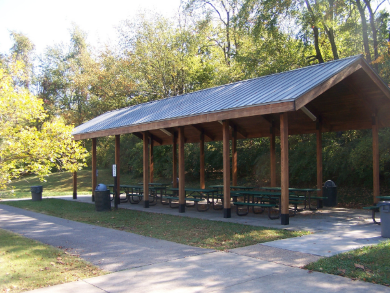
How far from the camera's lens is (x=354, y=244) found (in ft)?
Answer: 23.1

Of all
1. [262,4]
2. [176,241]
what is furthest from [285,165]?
[262,4]

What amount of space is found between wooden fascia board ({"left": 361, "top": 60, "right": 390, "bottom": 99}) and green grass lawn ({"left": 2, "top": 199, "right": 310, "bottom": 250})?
17.0 ft

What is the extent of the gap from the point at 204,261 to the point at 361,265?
2466mm

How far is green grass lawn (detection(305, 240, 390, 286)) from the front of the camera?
5047 millimetres

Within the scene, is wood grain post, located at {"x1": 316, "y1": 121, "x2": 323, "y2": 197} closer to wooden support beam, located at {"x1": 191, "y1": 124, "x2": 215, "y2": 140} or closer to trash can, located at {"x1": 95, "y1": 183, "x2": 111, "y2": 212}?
wooden support beam, located at {"x1": 191, "y1": 124, "x2": 215, "y2": 140}

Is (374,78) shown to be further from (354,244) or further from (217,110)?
(354,244)

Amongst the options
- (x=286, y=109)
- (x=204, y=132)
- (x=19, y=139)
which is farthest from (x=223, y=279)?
(x=204, y=132)

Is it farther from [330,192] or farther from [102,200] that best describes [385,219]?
[102,200]

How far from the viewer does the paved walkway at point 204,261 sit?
480 cm

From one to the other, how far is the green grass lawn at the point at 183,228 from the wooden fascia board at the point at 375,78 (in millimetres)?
5196

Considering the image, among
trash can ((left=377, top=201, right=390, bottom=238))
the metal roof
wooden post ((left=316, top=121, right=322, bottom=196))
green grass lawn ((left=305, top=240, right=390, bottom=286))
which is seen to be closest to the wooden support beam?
the metal roof

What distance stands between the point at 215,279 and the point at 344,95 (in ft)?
29.0

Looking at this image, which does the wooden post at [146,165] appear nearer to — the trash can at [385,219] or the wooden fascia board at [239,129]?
the wooden fascia board at [239,129]

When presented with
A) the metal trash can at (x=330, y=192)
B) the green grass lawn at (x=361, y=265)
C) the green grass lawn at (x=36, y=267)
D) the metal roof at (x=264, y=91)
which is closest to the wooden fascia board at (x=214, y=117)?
the metal roof at (x=264, y=91)
